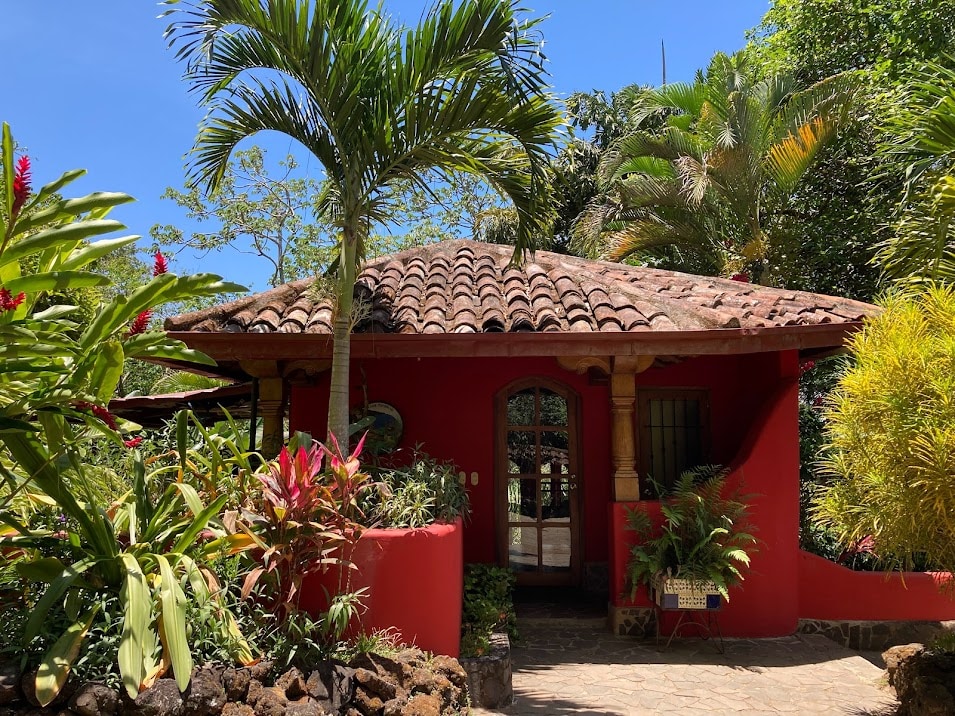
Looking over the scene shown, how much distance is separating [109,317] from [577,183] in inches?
693

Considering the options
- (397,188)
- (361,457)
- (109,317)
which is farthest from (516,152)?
(109,317)

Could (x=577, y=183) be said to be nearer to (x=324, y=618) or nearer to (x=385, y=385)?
(x=385, y=385)

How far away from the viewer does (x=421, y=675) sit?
4.62 m

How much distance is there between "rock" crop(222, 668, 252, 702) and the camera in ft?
12.2

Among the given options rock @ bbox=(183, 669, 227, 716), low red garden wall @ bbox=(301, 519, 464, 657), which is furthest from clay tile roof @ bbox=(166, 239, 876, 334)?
rock @ bbox=(183, 669, 227, 716)

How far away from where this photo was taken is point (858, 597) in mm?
7547

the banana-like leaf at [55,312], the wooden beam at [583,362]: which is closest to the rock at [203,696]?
the banana-like leaf at [55,312]

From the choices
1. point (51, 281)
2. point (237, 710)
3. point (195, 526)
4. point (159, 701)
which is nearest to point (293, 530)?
point (195, 526)

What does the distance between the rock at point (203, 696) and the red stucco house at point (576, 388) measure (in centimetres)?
327

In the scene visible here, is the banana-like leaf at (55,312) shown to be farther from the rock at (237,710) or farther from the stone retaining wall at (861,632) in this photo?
the stone retaining wall at (861,632)

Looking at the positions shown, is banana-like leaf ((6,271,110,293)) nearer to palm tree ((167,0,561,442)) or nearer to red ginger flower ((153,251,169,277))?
red ginger flower ((153,251,169,277))

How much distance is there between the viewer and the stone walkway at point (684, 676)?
5406 millimetres

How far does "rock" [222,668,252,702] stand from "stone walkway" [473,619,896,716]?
203 cm

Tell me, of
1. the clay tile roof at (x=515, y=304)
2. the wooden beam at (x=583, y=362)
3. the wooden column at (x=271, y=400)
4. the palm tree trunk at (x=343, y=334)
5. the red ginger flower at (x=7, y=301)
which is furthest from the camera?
the wooden column at (x=271, y=400)
